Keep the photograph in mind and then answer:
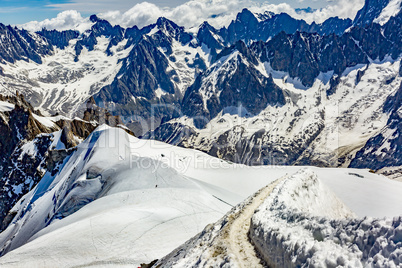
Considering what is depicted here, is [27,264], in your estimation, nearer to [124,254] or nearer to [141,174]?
[124,254]

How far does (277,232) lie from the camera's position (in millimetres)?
11938

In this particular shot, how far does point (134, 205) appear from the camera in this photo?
28625mm

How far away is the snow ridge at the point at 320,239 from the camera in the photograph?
855 centimetres

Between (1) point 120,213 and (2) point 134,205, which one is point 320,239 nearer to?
(1) point 120,213

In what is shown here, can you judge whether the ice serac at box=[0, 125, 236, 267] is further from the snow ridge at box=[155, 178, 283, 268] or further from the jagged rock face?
the jagged rock face

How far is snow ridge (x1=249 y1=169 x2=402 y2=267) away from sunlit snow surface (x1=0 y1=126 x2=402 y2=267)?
32.6 ft

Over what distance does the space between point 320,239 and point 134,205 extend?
21816 mm

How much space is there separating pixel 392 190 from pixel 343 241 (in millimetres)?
37437

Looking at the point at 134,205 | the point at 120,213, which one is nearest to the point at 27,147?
the point at 134,205

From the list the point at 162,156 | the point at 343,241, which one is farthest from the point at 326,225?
the point at 162,156

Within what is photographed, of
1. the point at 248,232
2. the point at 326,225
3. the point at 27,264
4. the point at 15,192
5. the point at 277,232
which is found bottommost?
the point at 15,192

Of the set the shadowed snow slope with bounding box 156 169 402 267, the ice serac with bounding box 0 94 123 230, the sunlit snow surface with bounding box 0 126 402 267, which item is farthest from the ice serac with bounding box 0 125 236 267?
the ice serac with bounding box 0 94 123 230

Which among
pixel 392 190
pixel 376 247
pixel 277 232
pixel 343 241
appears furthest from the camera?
pixel 392 190

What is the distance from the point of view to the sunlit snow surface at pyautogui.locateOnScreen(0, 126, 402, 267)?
63.9 feet
